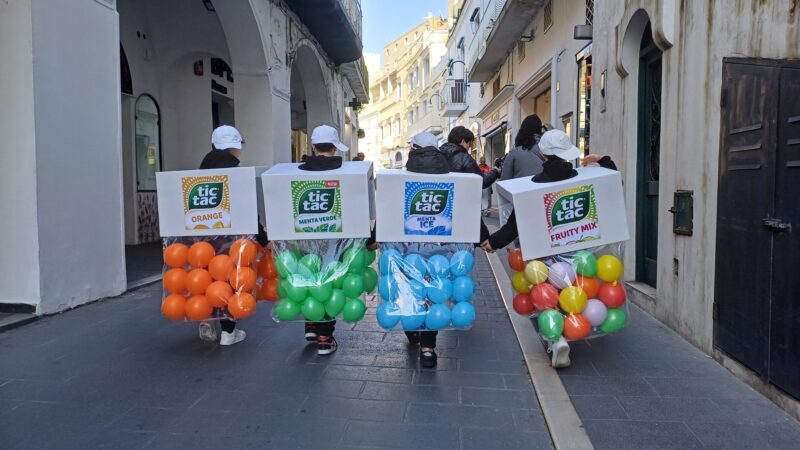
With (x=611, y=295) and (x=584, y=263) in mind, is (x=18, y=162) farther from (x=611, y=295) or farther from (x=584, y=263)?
(x=611, y=295)

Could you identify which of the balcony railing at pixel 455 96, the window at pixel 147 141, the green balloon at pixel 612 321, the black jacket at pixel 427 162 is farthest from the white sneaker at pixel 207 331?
the balcony railing at pixel 455 96

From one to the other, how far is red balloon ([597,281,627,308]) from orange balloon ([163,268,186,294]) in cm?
305

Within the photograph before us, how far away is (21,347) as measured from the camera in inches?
173

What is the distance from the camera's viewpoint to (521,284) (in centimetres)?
421

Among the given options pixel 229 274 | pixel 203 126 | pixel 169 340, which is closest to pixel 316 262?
pixel 229 274

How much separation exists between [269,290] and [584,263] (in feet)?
7.74

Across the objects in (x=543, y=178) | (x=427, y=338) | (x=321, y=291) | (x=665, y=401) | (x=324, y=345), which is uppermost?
(x=543, y=178)

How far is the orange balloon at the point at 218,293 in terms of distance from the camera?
409cm

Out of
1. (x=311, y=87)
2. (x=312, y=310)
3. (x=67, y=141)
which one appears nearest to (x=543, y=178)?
(x=312, y=310)

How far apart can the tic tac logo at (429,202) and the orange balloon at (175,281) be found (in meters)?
1.80

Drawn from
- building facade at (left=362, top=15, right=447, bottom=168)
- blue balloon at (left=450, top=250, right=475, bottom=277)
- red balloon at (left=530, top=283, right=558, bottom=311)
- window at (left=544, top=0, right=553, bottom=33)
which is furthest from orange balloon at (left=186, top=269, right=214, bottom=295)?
building facade at (left=362, top=15, right=447, bottom=168)

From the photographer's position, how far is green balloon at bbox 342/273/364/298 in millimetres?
4074

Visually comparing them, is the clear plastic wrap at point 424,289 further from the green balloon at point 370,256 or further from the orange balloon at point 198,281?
the orange balloon at point 198,281

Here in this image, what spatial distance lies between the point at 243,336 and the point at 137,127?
7.03 m
